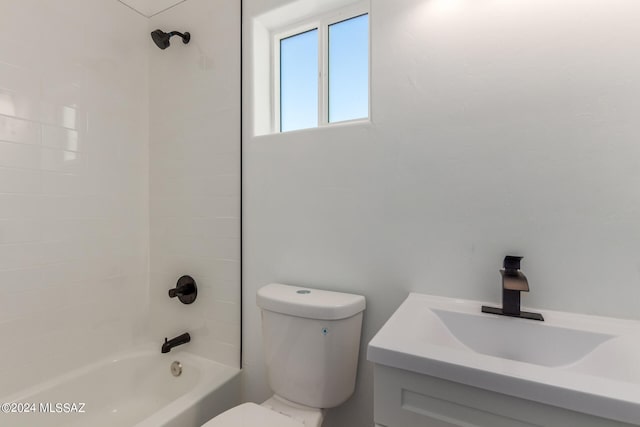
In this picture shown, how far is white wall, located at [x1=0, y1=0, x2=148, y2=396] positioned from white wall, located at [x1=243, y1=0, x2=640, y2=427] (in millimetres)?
955

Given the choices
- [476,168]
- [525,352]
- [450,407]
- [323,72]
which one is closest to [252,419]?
[450,407]

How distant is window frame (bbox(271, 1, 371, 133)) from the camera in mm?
1410

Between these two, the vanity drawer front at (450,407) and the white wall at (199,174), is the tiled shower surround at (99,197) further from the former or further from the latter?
the vanity drawer front at (450,407)

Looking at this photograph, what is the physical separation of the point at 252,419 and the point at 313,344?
0.32 meters

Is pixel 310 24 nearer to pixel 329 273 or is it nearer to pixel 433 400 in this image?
pixel 329 273

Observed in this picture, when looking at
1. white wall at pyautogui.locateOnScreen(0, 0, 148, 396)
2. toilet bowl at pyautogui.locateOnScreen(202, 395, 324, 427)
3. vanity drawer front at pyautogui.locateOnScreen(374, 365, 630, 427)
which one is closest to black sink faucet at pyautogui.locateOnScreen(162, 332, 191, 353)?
white wall at pyautogui.locateOnScreen(0, 0, 148, 396)

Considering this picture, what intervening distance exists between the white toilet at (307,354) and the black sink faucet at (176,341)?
2.08 ft

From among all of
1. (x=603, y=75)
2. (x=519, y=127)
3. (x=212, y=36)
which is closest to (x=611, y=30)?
(x=603, y=75)

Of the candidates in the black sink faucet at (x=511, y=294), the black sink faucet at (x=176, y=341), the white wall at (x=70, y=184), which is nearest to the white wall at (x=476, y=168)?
the black sink faucet at (x=511, y=294)

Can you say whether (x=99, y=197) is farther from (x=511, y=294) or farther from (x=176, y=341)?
(x=511, y=294)

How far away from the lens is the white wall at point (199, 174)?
1551 millimetres

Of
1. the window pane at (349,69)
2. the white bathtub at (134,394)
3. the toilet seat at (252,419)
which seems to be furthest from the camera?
the window pane at (349,69)

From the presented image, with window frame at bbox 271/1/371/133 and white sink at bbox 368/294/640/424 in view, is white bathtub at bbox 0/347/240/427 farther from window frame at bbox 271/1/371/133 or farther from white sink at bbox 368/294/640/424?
window frame at bbox 271/1/371/133

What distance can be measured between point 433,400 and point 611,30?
3.80ft
